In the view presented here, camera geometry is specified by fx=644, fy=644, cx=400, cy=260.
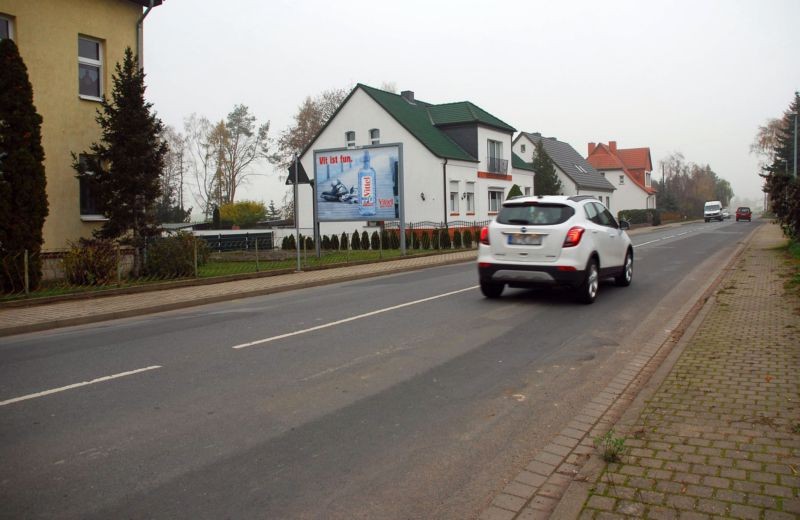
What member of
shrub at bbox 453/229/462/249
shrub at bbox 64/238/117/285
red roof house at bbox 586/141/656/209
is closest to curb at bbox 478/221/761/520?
shrub at bbox 64/238/117/285

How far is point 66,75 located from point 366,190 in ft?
33.6

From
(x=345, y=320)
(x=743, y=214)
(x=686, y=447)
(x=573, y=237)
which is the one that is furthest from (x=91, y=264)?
(x=743, y=214)

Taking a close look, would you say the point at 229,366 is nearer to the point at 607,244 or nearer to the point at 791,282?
the point at 607,244

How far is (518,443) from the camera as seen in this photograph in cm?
451

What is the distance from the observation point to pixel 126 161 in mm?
15805

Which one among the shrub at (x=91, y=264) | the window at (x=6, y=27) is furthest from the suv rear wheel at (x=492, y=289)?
the window at (x=6, y=27)

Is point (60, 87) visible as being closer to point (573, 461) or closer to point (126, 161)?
point (126, 161)

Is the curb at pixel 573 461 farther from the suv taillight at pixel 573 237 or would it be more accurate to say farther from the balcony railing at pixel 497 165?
the balcony railing at pixel 497 165

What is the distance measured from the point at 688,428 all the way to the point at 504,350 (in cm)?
306

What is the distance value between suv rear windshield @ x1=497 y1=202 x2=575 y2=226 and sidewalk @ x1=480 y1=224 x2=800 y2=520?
3.89 meters

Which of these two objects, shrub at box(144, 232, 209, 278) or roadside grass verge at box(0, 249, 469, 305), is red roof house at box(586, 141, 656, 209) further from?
shrub at box(144, 232, 209, 278)

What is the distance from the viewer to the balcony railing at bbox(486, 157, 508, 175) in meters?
42.9

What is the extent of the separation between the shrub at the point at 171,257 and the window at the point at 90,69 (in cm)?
496

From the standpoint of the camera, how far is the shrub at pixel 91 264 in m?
14.2
